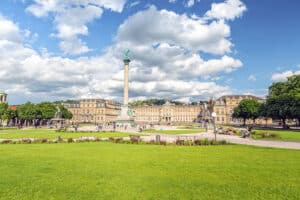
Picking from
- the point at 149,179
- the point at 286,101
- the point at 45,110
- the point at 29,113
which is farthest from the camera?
the point at 45,110

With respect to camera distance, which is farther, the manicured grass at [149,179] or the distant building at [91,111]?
the distant building at [91,111]

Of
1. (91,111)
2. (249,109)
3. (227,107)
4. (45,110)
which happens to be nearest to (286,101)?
(249,109)

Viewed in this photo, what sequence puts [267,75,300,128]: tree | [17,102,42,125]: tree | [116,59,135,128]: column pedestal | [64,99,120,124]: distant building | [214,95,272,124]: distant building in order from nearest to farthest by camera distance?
[267,75,300,128]: tree → [116,59,135,128]: column pedestal → [17,102,42,125]: tree → [214,95,272,124]: distant building → [64,99,120,124]: distant building

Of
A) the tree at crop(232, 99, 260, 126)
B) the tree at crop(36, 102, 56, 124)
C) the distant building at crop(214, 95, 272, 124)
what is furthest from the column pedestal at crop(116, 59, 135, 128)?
the distant building at crop(214, 95, 272, 124)

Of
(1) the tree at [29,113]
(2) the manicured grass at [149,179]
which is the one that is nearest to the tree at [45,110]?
(1) the tree at [29,113]

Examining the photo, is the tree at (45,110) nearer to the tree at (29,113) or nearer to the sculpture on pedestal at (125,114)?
the tree at (29,113)

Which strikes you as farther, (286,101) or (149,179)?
(286,101)

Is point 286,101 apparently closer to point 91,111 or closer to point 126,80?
point 126,80

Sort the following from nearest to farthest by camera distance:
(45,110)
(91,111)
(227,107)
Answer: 1. (45,110)
2. (227,107)
3. (91,111)

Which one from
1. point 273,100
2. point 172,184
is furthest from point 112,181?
point 273,100

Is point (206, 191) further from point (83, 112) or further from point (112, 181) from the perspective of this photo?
point (83, 112)

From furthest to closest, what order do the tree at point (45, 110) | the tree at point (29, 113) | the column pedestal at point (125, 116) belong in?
the tree at point (45, 110)
the tree at point (29, 113)
the column pedestal at point (125, 116)

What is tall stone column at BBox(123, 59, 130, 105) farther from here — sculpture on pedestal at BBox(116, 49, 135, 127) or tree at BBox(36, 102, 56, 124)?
tree at BBox(36, 102, 56, 124)

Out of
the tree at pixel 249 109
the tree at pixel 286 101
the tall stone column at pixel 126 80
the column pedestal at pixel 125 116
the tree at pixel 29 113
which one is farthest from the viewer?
the tree at pixel 249 109
